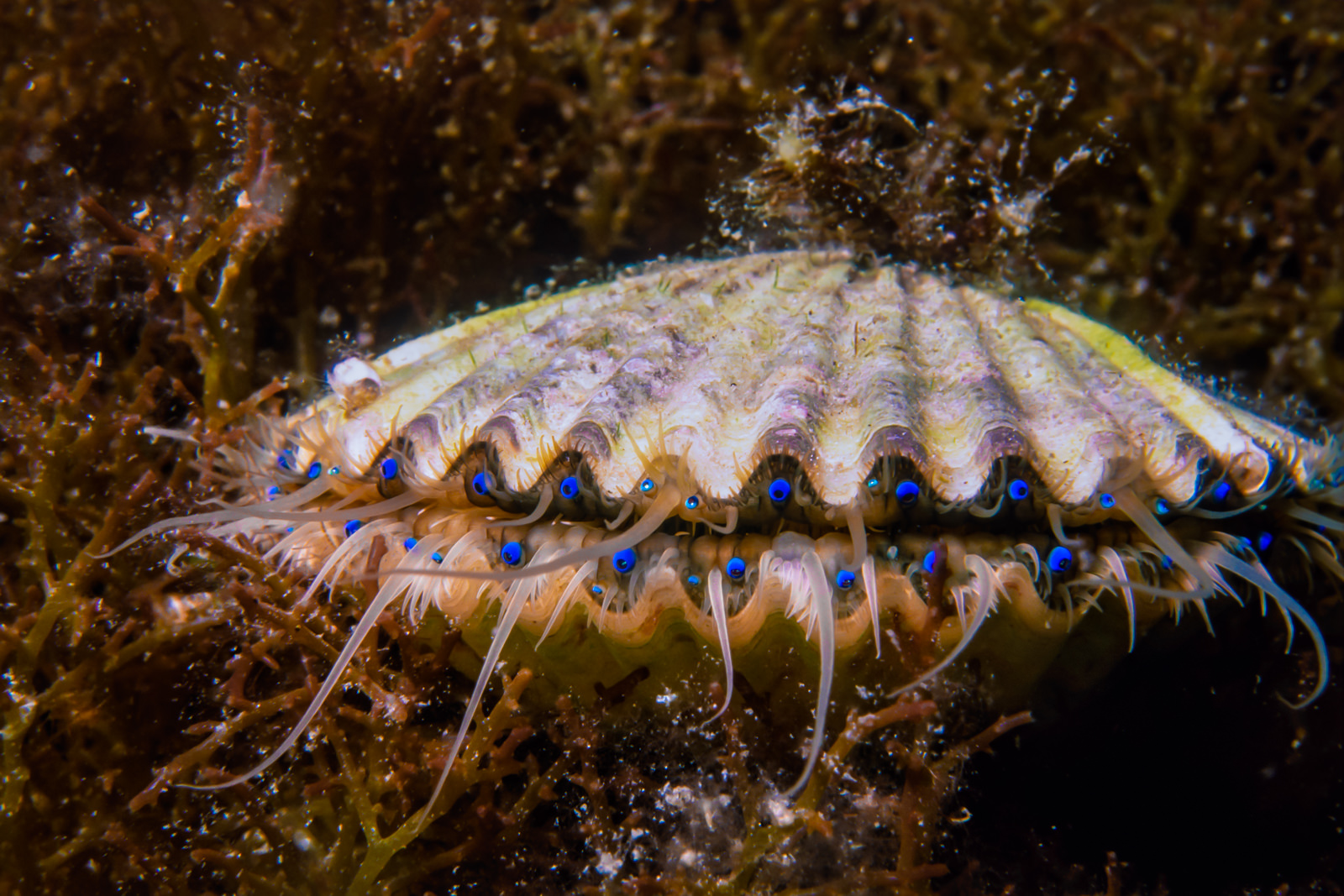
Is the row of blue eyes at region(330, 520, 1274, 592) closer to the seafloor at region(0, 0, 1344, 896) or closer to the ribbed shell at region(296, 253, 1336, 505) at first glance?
the ribbed shell at region(296, 253, 1336, 505)

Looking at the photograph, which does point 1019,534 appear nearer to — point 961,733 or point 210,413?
point 961,733

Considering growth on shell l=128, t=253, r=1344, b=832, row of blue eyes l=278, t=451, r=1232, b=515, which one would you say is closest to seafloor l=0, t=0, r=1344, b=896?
growth on shell l=128, t=253, r=1344, b=832

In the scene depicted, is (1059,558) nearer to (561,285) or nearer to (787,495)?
(787,495)

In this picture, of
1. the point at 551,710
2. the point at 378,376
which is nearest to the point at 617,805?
the point at 551,710

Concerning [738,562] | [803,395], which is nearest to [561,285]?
[803,395]

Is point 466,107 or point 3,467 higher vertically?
point 466,107

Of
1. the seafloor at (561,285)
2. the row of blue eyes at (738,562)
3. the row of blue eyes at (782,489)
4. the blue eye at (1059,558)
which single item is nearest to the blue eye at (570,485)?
the row of blue eyes at (782,489)
